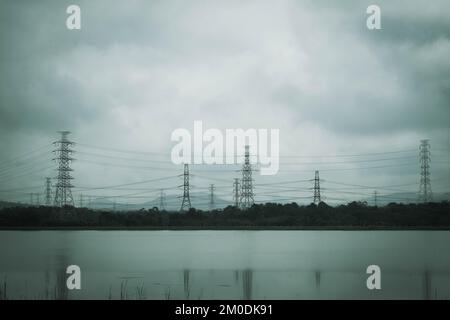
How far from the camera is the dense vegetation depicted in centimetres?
7319

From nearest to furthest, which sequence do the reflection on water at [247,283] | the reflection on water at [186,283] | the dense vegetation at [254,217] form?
the reflection on water at [186,283] < the reflection on water at [247,283] < the dense vegetation at [254,217]

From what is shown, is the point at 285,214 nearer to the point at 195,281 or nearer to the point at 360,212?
the point at 360,212

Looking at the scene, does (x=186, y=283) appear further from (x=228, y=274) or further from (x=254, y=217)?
(x=254, y=217)

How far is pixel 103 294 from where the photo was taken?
75.1 feet

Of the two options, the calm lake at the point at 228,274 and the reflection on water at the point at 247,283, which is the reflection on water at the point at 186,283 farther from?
the reflection on water at the point at 247,283

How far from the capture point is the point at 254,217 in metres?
80.6

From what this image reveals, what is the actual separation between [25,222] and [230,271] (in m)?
49.6

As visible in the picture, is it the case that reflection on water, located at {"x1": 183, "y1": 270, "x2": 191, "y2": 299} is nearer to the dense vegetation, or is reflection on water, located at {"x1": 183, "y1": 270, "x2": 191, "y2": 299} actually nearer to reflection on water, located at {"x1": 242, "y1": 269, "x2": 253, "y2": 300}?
reflection on water, located at {"x1": 242, "y1": 269, "x2": 253, "y2": 300}

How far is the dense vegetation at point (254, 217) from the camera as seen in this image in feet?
240

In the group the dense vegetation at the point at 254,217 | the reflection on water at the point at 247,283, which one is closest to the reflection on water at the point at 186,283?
the reflection on water at the point at 247,283

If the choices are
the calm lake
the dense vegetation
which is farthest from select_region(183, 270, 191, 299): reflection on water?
the dense vegetation

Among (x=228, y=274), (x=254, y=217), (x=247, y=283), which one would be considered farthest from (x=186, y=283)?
(x=254, y=217)

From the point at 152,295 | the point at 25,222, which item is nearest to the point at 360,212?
the point at 25,222
